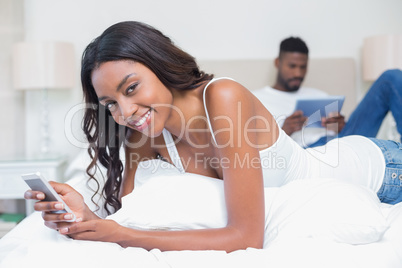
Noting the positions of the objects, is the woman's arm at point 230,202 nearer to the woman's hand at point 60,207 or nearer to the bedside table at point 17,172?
the woman's hand at point 60,207

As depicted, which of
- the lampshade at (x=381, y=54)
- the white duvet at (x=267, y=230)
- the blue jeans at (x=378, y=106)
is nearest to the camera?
the white duvet at (x=267, y=230)

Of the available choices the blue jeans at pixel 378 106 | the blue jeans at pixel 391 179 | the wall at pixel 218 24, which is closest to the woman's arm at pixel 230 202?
the blue jeans at pixel 391 179

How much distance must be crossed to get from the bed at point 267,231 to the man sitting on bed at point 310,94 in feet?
2.45

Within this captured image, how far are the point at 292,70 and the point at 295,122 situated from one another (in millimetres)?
599

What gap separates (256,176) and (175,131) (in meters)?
0.37

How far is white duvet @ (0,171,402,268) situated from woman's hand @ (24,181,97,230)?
0.04 metres

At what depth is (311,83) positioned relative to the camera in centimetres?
290

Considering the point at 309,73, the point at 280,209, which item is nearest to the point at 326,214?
the point at 280,209

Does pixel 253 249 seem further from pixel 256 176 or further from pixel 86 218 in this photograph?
pixel 86 218

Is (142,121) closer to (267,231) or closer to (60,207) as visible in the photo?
(60,207)

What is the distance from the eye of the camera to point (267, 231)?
3.33 ft

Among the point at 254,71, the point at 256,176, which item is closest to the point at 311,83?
the point at 254,71

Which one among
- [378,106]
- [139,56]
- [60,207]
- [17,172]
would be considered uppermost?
[139,56]

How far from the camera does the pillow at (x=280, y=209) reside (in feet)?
2.97
